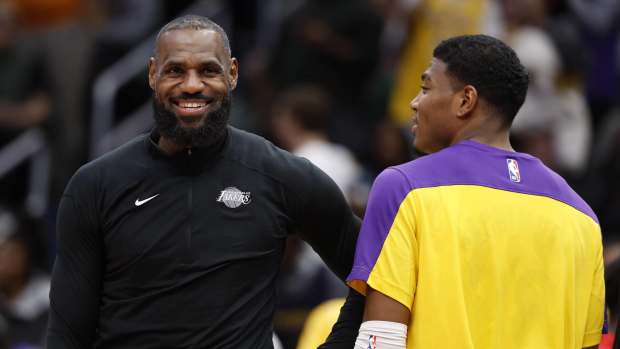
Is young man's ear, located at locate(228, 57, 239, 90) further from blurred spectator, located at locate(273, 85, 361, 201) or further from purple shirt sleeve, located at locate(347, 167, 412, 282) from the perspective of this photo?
blurred spectator, located at locate(273, 85, 361, 201)

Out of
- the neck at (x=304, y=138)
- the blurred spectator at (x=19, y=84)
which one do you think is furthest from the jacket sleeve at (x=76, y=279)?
the blurred spectator at (x=19, y=84)

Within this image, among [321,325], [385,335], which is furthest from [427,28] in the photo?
[385,335]

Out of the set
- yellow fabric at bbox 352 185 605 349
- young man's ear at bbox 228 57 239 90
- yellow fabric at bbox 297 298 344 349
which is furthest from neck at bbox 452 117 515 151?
yellow fabric at bbox 297 298 344 349

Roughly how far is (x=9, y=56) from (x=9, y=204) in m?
1.22

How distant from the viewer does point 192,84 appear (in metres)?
4.50

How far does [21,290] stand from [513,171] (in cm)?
519

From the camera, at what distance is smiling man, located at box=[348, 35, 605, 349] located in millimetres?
4328

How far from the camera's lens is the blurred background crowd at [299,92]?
352 inches

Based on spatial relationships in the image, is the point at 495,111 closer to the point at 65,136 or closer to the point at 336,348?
the point at 336,348

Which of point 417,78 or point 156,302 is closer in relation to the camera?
point 156,302

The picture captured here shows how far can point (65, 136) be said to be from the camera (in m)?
11.2

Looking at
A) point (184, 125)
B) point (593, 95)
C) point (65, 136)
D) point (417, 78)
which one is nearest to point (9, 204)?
point (65, 136)

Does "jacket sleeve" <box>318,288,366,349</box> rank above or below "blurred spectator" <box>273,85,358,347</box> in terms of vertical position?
above

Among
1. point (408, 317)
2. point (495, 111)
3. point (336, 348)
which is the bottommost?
point (336, 348)
